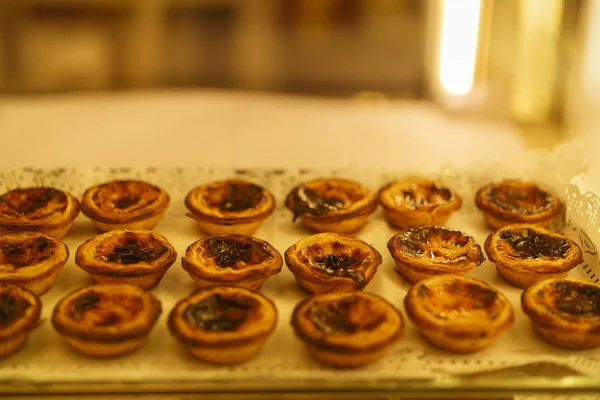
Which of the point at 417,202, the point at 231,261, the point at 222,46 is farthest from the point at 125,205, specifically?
the point at 222,46

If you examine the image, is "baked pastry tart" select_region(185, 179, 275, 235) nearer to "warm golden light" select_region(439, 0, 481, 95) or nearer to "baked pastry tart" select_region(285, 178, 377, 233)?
"baked pastry tart" select_region(285, 178, 377, 233)

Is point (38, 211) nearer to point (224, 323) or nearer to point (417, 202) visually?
point (224, 323)

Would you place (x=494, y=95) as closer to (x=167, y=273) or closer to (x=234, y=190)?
(x=234, y=190)

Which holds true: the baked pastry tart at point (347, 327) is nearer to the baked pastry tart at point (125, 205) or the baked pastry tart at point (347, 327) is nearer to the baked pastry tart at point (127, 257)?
the baked pastry tart at point (127, 257)

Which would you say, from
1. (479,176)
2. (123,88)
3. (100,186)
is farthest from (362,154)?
(123,88)

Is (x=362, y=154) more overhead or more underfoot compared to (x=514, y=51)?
more underfoot

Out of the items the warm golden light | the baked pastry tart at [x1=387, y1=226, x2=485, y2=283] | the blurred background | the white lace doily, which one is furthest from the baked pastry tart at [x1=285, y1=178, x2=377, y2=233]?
the blurred background
